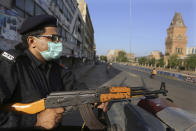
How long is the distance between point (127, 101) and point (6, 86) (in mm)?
1646

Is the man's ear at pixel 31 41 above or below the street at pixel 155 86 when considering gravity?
above

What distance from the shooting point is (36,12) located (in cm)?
963

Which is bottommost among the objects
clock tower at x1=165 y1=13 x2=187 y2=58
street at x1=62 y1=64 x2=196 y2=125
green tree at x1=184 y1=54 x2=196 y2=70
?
street at x1=62 y1=64 x2=196 y2=125

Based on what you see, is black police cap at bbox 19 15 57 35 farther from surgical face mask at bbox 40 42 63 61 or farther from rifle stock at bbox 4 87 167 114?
rifle stock at bbox 4 87 167 114

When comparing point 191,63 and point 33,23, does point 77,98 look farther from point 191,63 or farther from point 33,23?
point 191,63

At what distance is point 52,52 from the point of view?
6.05 ft

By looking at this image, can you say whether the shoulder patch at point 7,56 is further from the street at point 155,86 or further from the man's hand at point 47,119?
the street at point 155,86

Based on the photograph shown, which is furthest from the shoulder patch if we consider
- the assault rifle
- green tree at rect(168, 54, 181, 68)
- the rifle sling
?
green tree at rect(168, 54, 181, 68)

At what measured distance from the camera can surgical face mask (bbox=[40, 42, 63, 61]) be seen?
180 cm

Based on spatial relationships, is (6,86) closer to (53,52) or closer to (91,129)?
(53,52)

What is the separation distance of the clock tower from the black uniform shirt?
93.6 metres

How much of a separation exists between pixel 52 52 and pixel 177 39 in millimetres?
99096

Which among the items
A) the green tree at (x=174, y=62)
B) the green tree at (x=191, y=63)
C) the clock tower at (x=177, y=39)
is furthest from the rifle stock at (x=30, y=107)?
the clock tower at (x=177, y=39)

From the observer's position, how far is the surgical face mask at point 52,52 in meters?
1.80
